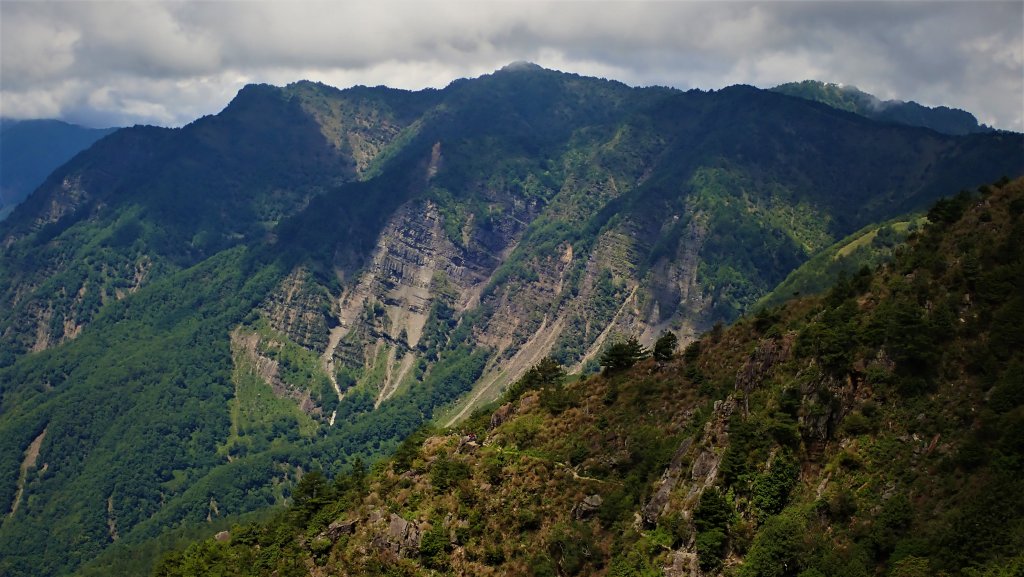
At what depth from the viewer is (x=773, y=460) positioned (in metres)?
104

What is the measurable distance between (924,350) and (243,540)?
114858 millimetres

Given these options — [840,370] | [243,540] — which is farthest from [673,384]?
[243,540]

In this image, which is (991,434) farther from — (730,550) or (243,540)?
(243,540)

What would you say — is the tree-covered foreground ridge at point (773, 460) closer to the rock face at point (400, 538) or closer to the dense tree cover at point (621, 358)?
the rock face at point (400, 538)

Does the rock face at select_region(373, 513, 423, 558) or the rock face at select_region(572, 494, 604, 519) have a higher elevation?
the rock face at select_region(572, 494, 604, 519)

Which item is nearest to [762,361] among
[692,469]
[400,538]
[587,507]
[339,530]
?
[692,469]

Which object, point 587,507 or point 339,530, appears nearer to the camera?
point 587,507

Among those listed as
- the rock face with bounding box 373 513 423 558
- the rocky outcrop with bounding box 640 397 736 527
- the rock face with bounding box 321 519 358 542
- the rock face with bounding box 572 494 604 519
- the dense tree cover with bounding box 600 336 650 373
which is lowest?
the rock face with bounding box 321 519 358 542

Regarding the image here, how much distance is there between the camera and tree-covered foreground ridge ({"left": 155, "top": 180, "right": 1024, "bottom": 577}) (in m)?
93.1

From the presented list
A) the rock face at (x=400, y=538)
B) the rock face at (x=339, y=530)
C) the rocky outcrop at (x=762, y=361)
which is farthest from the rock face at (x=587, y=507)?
the rock face at (x=339, y=530)

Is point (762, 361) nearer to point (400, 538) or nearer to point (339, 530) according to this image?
point (400, 538)

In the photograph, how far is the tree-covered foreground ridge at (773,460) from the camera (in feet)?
306

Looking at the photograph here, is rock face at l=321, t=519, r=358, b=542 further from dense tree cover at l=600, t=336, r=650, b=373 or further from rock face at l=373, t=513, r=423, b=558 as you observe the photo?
dense tree cover at l=600, t=336, r=650, b=373

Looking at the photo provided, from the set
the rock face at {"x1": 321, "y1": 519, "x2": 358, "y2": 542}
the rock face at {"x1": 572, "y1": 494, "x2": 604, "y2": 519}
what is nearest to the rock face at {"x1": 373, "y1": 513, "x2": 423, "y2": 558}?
the rock face at {"x1": 321, "y1": 519, "x2": 358, "y2": 542}
